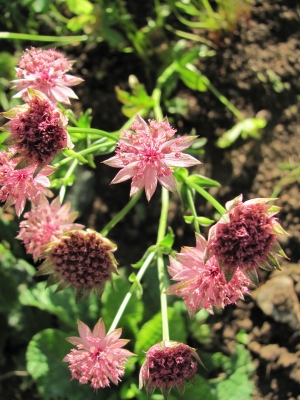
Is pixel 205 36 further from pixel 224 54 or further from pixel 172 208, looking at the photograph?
pixel 172 208

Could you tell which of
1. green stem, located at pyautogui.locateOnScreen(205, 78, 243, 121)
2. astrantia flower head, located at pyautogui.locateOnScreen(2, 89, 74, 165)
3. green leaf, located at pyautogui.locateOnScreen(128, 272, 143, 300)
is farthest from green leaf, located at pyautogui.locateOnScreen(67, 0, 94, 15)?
green leaf, located at pyautogui.locateOnScreen(128, 272, 143, 300)

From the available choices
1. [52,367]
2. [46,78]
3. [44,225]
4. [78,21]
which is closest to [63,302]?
[52,367]

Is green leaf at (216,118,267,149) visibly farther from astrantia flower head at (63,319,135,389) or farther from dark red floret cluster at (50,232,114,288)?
astrantia flower head at (63,319,135,389)

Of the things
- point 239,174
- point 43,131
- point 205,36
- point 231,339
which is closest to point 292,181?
point 239,174

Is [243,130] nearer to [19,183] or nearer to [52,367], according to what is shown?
[19,183]

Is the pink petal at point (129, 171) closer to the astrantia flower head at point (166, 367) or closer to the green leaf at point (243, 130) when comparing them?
the astrantia flower head at point (166, 367)

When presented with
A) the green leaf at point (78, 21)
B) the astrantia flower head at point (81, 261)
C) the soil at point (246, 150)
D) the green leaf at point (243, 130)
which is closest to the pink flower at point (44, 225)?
the astrantia flower head at point (81, 261)
